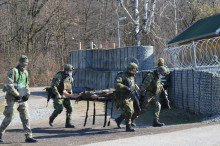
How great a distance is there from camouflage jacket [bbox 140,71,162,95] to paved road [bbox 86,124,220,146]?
1549mm

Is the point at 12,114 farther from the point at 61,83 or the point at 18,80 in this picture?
the point at 61,83

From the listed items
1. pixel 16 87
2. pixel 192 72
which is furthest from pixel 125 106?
pixel 192 72

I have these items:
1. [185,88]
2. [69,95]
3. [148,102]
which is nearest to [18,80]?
[69,95]

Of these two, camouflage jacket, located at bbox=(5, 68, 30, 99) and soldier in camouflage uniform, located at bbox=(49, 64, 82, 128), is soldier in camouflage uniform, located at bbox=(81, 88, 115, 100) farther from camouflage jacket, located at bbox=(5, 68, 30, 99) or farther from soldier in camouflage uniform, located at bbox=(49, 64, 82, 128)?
camouflage jacket, located at bbox=(5, 68, 30, 99)

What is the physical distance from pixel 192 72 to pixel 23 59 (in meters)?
5.59

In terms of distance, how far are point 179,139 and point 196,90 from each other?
360 centimetres

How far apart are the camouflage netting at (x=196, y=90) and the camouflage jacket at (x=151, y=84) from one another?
1.61m

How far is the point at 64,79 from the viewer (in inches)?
347

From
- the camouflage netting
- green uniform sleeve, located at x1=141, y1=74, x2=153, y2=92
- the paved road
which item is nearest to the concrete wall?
the camouflage netting

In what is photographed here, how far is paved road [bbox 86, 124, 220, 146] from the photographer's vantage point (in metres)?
6.34

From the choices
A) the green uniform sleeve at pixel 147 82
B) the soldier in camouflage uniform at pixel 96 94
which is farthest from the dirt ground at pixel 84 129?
the green uniform sleeve at pixel 147 82

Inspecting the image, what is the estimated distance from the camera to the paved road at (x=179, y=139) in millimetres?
6344

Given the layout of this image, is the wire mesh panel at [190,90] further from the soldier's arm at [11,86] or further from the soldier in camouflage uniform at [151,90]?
the soldier's arm at [11,86]

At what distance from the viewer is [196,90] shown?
9.91m
